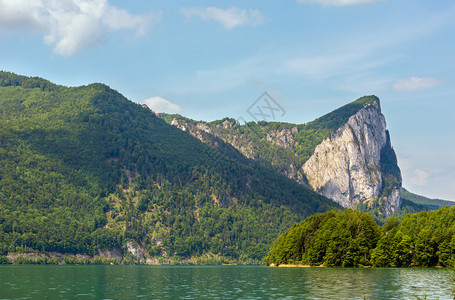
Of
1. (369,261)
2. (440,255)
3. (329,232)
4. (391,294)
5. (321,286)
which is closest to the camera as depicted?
(391,294)

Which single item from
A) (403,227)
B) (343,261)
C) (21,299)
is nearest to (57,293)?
(21,299)

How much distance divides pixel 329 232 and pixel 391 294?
94340 mm

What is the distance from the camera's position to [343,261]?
15750 cm

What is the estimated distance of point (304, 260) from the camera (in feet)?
578

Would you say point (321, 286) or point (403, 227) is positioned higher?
point (403, 227)

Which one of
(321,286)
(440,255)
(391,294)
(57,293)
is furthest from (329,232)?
(57,293)

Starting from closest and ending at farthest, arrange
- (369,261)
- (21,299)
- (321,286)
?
(21,299), (321,286), (369,261)

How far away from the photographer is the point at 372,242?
521 ft

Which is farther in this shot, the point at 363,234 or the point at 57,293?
the point at 363,234

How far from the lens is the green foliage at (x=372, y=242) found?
477ft

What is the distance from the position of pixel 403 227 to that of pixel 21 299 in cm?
13271

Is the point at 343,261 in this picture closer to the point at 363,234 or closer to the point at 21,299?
the point at 363,234

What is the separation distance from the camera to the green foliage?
145 metres

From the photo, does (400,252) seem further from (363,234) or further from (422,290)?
(422,290)
